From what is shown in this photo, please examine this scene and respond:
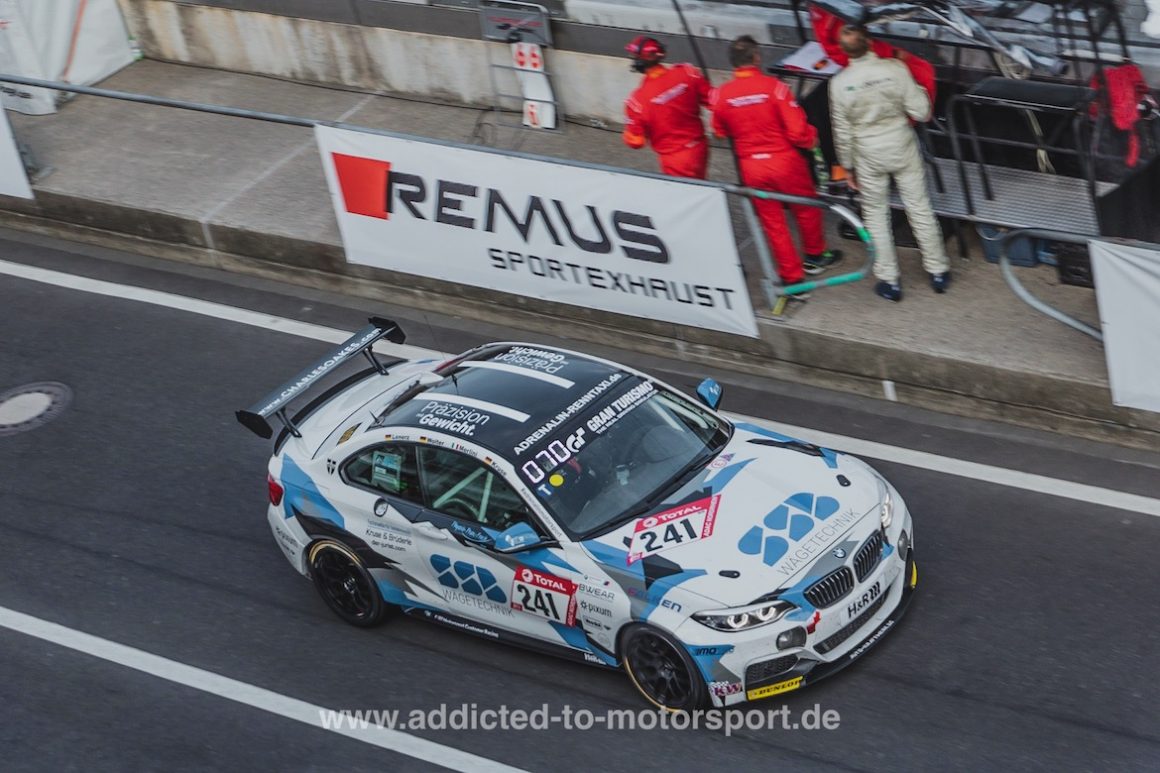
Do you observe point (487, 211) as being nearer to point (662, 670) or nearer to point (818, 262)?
point (818, 262)

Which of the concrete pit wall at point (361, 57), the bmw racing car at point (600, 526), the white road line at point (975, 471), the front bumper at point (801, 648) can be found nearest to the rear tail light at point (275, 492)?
the bmw racing car at point (600, 526)

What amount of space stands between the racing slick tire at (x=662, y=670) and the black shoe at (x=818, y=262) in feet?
15.4

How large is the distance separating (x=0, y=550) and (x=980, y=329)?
708 centimetres

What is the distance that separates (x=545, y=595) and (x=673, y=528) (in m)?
0.80

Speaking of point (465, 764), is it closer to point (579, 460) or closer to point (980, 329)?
point (579, 460)

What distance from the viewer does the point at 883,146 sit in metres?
11.0

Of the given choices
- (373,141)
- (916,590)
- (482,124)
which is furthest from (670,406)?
(482,124)

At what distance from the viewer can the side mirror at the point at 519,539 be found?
27.6ft

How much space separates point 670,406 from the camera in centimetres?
923

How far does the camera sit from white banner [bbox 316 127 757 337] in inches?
447

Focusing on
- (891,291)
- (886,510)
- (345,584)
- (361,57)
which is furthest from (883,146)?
(361,57)

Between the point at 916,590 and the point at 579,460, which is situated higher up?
the point at 579,460

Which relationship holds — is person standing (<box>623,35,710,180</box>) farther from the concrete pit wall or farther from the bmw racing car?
the bmw racing car

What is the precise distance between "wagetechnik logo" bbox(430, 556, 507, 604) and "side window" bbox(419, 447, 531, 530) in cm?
27
